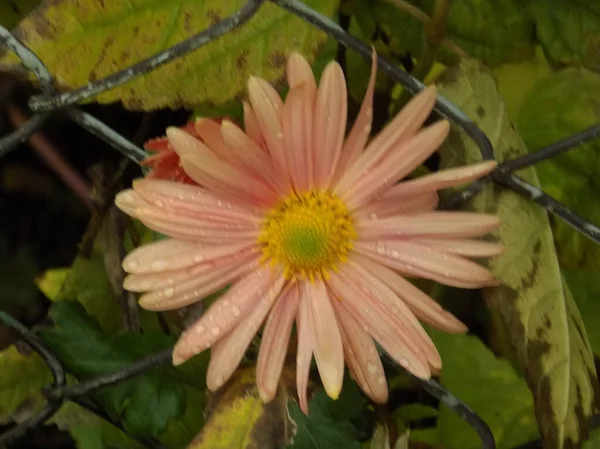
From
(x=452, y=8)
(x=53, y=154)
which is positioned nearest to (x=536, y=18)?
(x=452, y=8)

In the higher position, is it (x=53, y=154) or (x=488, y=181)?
(x=53, y=154)

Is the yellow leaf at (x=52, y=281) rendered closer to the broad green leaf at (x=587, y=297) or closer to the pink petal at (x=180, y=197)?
the pink petal at (x=180, y=197)

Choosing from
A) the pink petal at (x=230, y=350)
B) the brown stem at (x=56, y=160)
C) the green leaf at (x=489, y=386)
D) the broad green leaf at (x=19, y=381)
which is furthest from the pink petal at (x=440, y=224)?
the brown stem at (x=56, y=160)

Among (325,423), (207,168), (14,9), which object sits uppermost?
(14,9)

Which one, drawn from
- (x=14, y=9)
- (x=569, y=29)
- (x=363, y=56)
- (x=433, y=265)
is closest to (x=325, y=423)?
(x=433, y=265)

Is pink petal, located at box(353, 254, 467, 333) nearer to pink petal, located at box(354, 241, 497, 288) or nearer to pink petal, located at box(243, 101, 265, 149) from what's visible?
pink petal, located at box(354, 241, 497, 288)

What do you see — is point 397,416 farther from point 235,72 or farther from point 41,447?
point 41,447

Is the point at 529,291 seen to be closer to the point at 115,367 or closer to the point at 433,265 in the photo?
the point at 433,265
